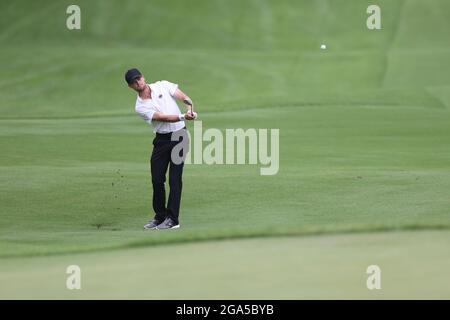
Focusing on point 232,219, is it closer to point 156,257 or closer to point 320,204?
point 320,204

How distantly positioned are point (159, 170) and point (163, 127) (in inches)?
19.5

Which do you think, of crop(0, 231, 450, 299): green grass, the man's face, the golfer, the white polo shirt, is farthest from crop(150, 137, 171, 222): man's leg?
crop(0, 231, 450, 299): green grass

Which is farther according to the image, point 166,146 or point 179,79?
point 179,79

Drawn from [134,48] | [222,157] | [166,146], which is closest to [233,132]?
[222,157]

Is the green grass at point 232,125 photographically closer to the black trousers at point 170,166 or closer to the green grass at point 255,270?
the green grass at point 255,270

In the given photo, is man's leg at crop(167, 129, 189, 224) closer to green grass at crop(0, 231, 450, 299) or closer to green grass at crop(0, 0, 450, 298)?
green grass at crop(0, 0, 450, 298)

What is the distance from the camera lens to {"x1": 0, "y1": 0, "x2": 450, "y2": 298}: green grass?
9.14m

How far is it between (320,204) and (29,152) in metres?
6.23

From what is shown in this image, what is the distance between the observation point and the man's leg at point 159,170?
452 inches

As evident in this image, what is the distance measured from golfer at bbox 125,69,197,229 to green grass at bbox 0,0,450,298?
0.39 meters

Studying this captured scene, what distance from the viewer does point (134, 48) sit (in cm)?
3722

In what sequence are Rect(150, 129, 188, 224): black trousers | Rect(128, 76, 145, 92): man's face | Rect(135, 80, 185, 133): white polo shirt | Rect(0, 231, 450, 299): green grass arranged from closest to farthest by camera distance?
Rect(0, 231, 450, 299): green grass → Rect(128, 76, 145, 92): man's face → Rect(135, 80, 185, 133): white polo shirt → Rect(150, 129, 188, 224): black trousers

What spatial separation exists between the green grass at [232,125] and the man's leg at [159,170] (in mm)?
408
